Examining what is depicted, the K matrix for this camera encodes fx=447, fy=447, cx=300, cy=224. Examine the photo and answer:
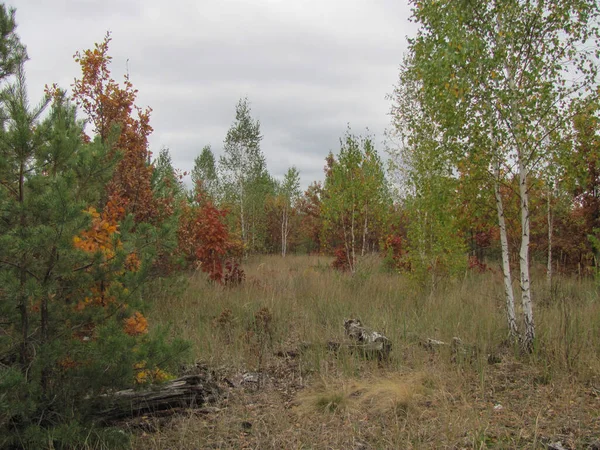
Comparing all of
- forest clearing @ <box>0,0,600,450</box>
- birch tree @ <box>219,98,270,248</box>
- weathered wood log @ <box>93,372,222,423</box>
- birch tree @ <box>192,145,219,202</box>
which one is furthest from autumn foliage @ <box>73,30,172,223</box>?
birch tree @ <box>192,145,219,202</box>

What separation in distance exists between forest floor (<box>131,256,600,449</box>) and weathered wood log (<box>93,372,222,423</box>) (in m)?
0.13

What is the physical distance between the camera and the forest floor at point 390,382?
355cm

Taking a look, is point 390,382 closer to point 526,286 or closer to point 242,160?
point 526,286

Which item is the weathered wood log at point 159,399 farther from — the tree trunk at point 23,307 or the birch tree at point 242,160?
the birch tree at point 242,160

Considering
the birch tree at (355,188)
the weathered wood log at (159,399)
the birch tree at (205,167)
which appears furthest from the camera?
the birch tree at (205,167)

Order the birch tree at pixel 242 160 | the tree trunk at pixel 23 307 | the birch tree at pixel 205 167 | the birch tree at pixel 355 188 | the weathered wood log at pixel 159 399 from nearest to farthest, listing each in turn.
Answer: the tree trunk at pixel 23 307
the weathered wood log at pixel 159 399
the birch tree at pixel 355 188
the birch tree at pixel 242 160
the birch tree at pixel 205 167

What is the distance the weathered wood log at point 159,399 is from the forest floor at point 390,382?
126mm

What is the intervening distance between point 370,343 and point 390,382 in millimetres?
1020

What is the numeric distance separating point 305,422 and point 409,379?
1281 millimetres

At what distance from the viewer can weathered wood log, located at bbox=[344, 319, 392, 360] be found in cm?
543

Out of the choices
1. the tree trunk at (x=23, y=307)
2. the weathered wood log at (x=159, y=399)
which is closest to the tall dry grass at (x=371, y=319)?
the weathered wood log at (x=159, y=399)

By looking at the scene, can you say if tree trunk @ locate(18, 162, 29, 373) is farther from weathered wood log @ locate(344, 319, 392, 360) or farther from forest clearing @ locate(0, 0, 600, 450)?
weathered wood log @ locate(344, 319, 392, 360)

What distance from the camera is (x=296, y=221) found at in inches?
1220

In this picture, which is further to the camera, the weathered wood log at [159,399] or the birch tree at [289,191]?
the birch tree at [289,191]
